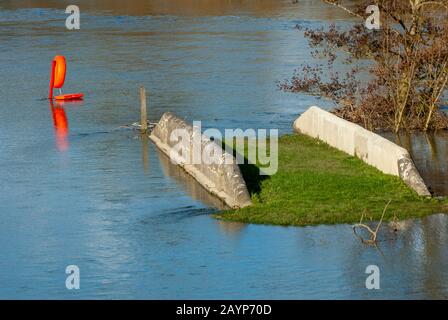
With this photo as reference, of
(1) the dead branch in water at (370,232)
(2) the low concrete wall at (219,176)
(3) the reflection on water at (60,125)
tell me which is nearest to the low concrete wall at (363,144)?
(1) the dead branch in water at (370,232)

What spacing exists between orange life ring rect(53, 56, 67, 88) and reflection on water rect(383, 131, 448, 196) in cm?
1189

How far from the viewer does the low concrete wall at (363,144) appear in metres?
22.7

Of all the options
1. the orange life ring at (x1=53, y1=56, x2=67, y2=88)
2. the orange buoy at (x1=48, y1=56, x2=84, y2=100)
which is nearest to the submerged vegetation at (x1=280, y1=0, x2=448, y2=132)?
the orange buoy at (x1=48, y1=56, x2=84, y2=100)

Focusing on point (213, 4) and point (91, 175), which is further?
point (213, 4)

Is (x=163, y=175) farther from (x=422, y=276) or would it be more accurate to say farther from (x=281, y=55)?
(x=281, y=55)

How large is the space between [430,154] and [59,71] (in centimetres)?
1458

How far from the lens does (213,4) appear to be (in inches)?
2936

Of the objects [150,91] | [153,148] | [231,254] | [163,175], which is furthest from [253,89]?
[231,254]

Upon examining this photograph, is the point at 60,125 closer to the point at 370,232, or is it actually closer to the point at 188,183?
the point at 188,183

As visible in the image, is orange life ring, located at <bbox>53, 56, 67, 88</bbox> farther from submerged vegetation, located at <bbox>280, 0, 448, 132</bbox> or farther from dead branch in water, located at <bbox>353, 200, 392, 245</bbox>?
dead branch in water, located at <bbox>353, 200, 392, 245</bbox>

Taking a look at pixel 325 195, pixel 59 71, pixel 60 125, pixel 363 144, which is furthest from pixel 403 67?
Result: pixel 59 71

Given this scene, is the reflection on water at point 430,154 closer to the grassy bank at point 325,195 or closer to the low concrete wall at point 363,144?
the low concrete wall at point 363,144

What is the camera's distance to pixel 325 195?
22422 mm
